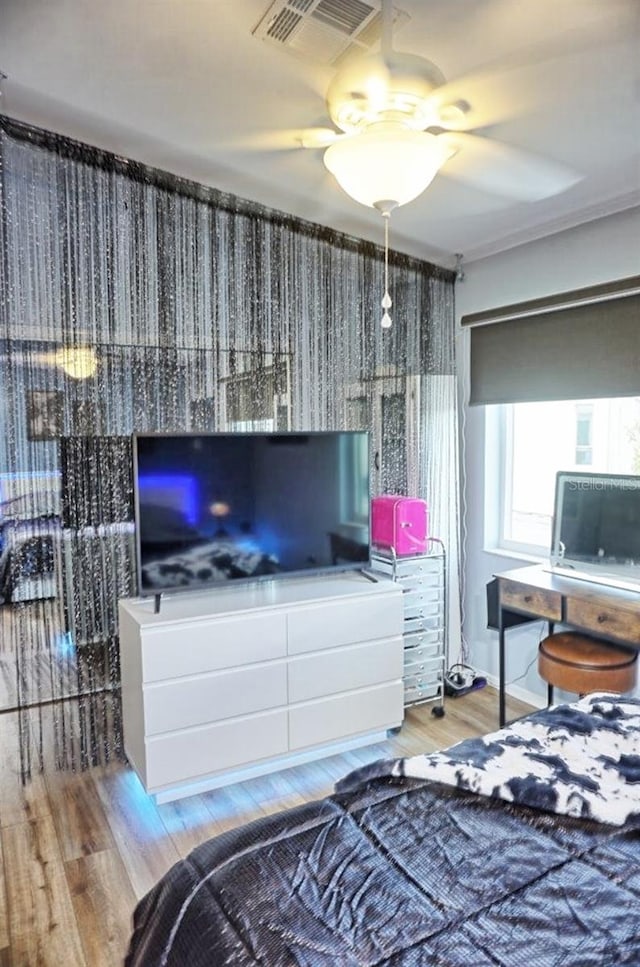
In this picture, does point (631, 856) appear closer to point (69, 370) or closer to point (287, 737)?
point (287, 737)

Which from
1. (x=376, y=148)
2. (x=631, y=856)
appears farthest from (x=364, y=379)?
(x=631, y=856)

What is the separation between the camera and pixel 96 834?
2.34m

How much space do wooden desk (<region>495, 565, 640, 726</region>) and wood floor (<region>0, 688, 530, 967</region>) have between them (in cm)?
73

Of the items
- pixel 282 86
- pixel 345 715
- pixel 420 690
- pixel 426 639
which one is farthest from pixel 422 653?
pixel 282 86

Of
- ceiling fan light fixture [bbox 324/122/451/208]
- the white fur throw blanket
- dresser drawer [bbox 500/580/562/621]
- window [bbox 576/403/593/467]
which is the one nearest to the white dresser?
dresser drawer [bbox 500/580/562/621]

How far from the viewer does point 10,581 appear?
102 inches

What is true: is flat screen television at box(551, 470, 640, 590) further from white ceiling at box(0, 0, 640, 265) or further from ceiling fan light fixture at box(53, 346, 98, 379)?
ceiling fan light fixture at box(53, 346, 98, 379)

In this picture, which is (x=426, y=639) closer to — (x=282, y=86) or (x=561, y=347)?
(x=561, y=347)

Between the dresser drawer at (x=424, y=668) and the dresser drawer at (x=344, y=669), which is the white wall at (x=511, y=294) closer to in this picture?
the dresser drawer at (x=424, y=668)

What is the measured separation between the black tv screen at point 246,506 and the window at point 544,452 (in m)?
1.01

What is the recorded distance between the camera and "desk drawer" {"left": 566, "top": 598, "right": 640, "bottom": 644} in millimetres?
2420

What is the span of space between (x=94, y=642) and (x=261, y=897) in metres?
1.86

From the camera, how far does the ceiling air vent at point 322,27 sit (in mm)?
1675

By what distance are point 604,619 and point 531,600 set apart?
34cm
